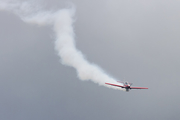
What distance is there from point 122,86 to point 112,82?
4495 mm

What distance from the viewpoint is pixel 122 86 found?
70.6 m

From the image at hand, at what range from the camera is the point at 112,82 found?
68375mm
